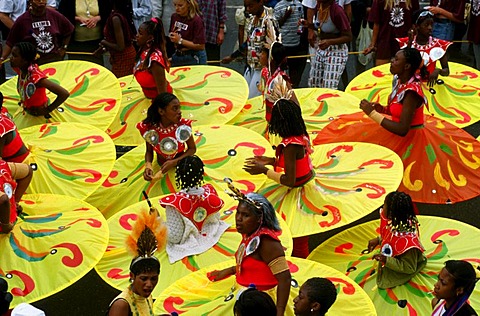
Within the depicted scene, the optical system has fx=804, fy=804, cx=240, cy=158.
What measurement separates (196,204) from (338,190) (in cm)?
128

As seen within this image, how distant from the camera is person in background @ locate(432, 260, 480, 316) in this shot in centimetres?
506

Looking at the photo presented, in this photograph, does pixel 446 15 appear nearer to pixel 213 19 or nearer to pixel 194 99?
pixel 213 19

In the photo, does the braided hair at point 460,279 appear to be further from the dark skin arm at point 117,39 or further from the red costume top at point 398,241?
the dark skin arm at point 117,39

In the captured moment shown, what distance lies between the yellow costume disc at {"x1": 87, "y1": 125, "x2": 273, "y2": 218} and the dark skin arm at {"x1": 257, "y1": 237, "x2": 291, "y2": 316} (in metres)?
1.67

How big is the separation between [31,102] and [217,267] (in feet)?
10.9

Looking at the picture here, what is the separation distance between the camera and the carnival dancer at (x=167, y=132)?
7117 millimetres

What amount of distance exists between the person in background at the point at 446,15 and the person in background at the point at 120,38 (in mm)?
4100

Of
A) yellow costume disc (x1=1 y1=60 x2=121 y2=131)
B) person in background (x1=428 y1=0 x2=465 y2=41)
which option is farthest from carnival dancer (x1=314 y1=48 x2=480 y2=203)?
person in background (x1=428 y1=0 x2=465 y2=41)

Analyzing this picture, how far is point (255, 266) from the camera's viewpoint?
539cm

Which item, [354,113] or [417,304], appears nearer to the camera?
[417,304]

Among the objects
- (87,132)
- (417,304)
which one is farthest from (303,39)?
(417,304)

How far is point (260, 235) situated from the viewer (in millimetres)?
5316

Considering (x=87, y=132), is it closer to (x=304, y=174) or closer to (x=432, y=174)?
(x=304, y=174)

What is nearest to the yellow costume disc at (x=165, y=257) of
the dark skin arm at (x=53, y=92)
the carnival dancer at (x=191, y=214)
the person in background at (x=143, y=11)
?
the carnival dancer at (x=191, y=214)
